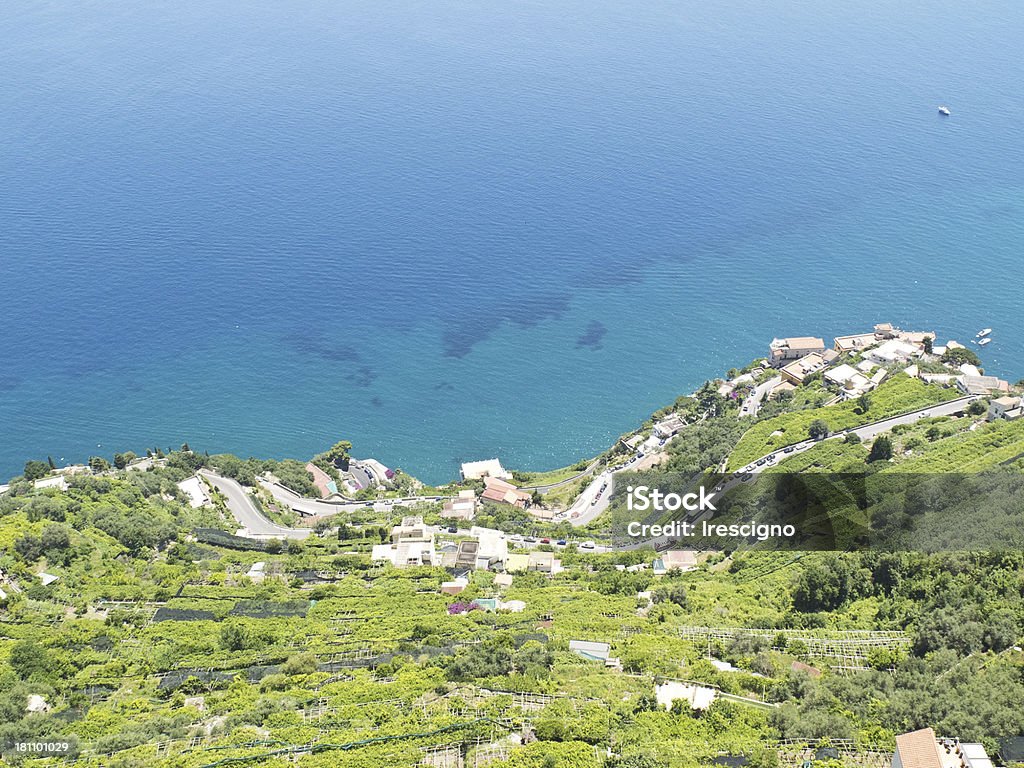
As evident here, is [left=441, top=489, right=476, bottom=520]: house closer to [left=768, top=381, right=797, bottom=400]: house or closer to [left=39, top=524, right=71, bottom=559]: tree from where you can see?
[left=39, top=524, right=71, bottom=559]: tree

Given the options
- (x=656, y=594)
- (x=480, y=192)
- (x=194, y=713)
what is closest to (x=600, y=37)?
(x=480, y=192)

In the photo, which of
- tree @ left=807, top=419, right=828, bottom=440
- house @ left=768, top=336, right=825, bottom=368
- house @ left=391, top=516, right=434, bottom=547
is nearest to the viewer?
house @ left=391, top=516, right=434, bottom=547

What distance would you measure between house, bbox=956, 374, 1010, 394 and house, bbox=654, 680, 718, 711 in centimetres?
3184

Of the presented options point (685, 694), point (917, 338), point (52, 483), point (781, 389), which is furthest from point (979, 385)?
point (52, 483)

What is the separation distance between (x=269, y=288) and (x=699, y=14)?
94.4m

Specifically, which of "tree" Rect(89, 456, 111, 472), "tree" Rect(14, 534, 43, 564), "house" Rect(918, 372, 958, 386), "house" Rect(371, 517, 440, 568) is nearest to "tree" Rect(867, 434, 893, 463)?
"house" Rect(918, 372, 958, 386)

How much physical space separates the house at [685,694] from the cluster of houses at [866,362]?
2728 cm

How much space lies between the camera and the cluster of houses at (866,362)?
5081 cm

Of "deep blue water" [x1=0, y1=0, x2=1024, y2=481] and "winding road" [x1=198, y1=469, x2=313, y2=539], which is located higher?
"deep blue water" [x1=0, y1=0, x2=1024, y2=481]

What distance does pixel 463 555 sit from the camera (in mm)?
39906

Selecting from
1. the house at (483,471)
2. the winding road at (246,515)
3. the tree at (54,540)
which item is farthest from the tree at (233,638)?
the house at (483,471)

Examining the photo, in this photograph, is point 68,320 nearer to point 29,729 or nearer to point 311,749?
point 29,729

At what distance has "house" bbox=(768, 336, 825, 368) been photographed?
6150cm

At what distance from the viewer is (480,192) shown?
296ft
